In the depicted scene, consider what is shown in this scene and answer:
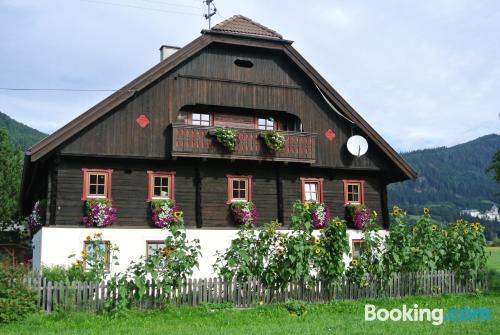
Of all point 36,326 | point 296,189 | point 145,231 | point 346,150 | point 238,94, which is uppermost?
point 238,94

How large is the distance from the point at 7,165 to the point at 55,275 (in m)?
23.5

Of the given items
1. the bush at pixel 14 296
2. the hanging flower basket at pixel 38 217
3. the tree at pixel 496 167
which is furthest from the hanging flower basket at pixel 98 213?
the tree at pixel 496 167

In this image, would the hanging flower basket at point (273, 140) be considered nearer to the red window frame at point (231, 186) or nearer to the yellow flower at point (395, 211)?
the red window frame at point (231, 186)

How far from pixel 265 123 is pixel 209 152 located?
3.40 m

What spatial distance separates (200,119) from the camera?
22.1 metres

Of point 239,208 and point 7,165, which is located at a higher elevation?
point 7,165

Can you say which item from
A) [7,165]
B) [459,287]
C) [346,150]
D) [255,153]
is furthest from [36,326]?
[7,165]

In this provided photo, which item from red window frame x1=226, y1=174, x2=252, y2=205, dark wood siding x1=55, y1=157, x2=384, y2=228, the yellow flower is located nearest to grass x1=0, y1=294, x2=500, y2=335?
the yellow flower

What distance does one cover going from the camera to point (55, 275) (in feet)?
50.2

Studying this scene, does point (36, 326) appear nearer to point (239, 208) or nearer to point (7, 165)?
point (239, 208)

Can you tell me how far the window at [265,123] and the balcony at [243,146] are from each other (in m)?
1.52

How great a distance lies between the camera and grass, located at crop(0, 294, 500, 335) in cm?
1174

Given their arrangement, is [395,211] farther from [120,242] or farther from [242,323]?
[120,242]

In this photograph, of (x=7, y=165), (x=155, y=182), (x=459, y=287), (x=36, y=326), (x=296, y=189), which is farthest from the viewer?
(x=7, y=165)
